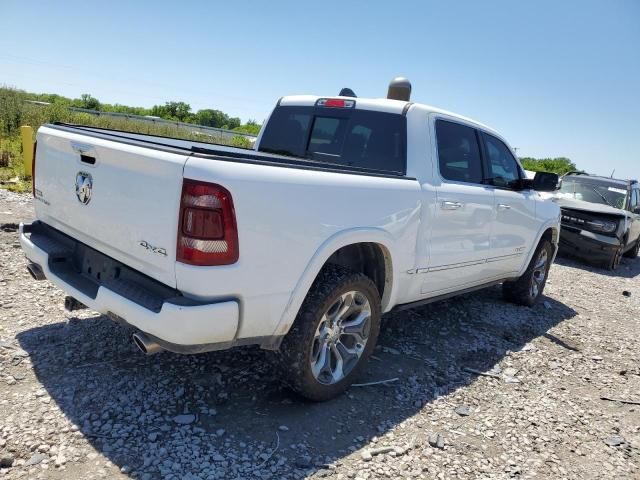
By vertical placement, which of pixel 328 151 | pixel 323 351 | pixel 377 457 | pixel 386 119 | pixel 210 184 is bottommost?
pixel 377 457

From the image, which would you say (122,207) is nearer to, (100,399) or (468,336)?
(100,399)

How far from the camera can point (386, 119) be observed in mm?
3729

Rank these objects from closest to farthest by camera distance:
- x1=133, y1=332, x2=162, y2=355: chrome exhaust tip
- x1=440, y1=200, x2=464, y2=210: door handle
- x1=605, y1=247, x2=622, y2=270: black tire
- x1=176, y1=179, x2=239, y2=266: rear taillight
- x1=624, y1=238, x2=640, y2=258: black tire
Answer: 1. x1=176, y1=179, x2=239, y2=266: rear taillight
2. x1=133, y1=332, x2=162, y2=355: chrome exhaust tip
3. x1=440, y1=200, x2=464, y2=210: door handle
4. x1=605, y1=247, x2=622, y2=270: black tire
5. x1=624, y1=238, x2=640, y2=258: black tire

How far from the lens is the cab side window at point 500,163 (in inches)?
183

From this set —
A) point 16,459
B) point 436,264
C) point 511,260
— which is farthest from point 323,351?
point 511,260

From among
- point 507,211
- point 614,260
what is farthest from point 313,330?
point 614,260

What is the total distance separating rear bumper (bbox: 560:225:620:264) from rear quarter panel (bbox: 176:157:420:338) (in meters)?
7.86

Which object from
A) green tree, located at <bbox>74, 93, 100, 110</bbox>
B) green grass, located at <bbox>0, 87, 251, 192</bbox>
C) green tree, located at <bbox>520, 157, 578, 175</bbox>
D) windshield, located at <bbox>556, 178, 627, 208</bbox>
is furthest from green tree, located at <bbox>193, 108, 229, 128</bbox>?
windshield, located at <bbox>556, 178, 627, 208</bbox>

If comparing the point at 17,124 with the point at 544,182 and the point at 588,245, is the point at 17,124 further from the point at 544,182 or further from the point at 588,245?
the point at 588,245

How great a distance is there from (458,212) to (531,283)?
8.40ft

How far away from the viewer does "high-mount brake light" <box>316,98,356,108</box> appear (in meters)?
3.95

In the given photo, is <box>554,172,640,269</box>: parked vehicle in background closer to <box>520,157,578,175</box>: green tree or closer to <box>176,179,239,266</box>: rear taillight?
<box>176,179,239,266</box>: rear taillight

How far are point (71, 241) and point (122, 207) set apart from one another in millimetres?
758

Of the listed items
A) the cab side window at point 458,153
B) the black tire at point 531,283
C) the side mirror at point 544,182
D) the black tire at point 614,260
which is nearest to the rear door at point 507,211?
the side mirror at point 544,182
